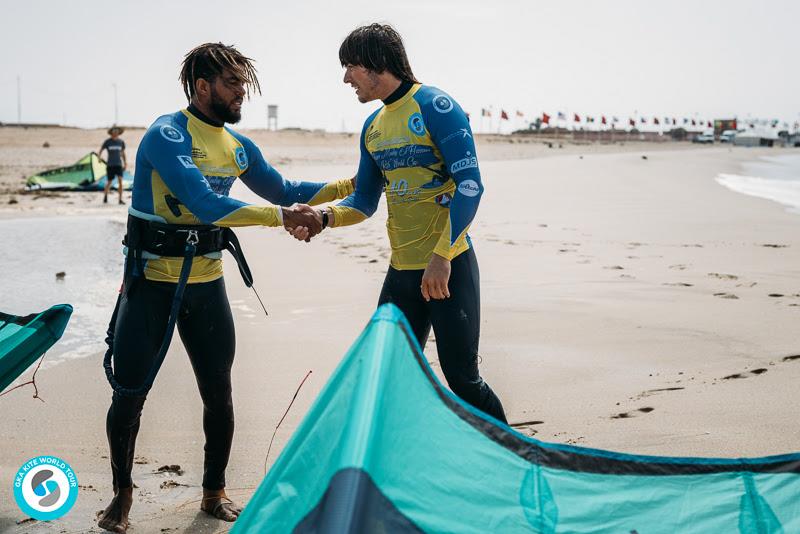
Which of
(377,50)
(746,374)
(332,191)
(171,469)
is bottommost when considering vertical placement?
(171,469)

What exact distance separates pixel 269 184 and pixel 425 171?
98cm

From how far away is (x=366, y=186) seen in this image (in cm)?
371

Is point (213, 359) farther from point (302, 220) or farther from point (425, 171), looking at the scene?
point (425, 171)

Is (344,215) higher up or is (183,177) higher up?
(183,177)

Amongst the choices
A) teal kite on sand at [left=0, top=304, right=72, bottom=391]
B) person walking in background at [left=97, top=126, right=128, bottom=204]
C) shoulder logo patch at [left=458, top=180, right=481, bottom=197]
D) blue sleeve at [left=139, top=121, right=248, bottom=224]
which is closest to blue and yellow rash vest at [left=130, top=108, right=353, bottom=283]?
blue sleeve at [left=139, top=121, right=248, bottom=224]

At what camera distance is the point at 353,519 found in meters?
1.88

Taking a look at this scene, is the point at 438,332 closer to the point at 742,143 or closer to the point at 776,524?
the point at 776,524

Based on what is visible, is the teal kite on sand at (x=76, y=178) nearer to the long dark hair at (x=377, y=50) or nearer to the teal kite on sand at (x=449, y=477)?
the long dark hair at (x=377, y=50)

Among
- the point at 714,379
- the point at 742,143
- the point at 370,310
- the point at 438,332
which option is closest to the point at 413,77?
the point at 438,332

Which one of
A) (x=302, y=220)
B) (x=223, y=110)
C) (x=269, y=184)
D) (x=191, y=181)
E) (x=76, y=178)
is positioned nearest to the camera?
(x=191, y=181)

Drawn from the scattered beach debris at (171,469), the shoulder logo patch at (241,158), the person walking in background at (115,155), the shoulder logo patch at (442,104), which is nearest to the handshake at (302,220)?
the shoulder logo patch at (241,158)

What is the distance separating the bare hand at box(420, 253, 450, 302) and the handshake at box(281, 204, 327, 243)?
0.67m

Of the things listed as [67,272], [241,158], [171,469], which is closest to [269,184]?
[241,158]

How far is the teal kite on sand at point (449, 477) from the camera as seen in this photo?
6.58 feet
